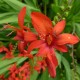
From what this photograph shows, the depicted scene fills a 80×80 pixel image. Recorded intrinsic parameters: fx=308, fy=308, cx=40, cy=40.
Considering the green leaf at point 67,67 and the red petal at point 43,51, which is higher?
the red petal at point 43,51

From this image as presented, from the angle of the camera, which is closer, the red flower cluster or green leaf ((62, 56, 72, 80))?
the red flower cluster

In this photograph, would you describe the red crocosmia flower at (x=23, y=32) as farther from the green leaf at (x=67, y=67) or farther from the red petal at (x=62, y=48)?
the green leaf at (x=67, y=67)

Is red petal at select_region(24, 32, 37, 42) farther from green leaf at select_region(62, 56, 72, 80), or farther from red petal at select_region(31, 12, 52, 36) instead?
green leaf at select_region(62, 56, 72, 80)

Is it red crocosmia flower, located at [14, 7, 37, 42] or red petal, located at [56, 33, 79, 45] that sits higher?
red crocosmia flower, located at [14, 7, 37, 42]

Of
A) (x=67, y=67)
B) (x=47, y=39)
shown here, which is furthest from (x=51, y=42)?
(x=67, y=67)

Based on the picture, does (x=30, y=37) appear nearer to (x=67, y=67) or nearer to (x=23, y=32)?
(x=23, y=32)

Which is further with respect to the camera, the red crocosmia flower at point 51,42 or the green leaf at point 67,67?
the green leaf at point 67,67

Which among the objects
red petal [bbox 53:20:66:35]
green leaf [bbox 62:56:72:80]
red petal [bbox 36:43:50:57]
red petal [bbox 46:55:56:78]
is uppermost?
red petal [bbox 53:20:66:35]

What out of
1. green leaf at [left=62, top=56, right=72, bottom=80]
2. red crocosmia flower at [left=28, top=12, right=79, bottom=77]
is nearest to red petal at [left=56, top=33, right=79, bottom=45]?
red crocosmia flower at [left=28, top=12, right=79, bottom=77]

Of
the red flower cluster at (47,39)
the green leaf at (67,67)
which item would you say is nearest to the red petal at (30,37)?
the red flower cluster at (47,39)
